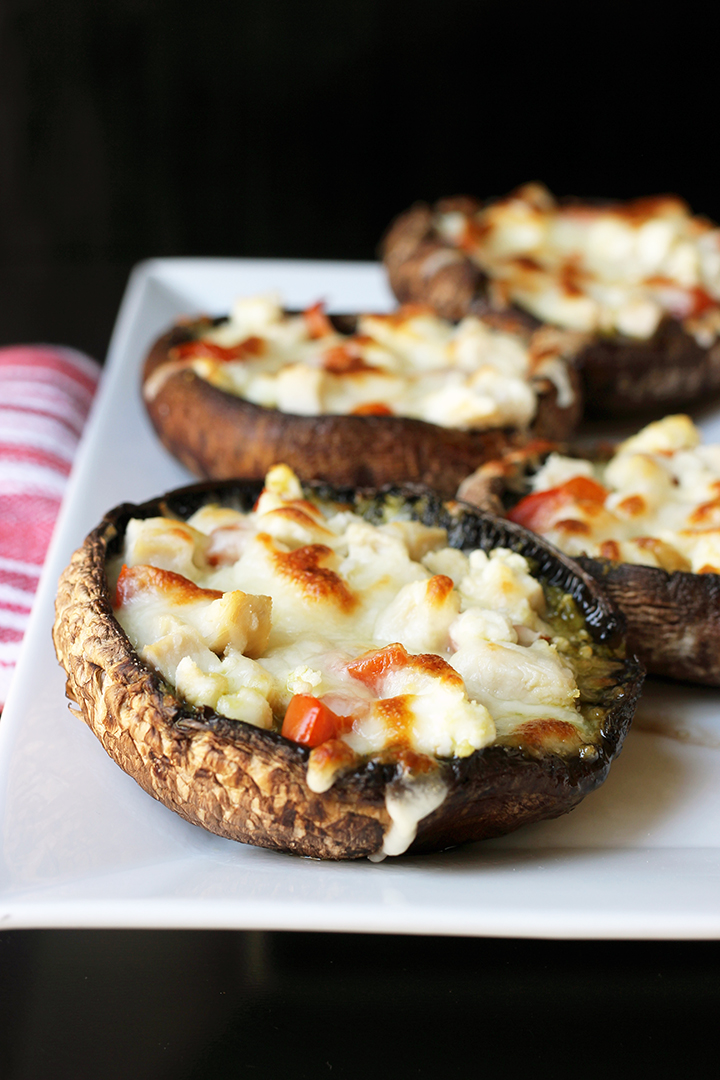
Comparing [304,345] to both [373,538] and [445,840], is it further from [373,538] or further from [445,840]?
[445,840]

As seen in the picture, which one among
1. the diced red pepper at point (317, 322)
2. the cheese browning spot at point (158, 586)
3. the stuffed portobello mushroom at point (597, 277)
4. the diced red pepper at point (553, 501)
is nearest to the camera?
the cheese browning spot at point (158, 586)

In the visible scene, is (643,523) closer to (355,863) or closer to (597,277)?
(355,863)

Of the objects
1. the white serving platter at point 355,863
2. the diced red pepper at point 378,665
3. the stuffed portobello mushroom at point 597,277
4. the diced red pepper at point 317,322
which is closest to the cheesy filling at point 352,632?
the diced red pepper at point 378,665

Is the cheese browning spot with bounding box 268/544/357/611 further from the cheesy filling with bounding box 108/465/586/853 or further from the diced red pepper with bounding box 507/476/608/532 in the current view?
the diced red pepper with bounding box 507/476/608/532

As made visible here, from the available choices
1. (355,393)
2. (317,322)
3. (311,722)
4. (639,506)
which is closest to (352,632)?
(311,722)

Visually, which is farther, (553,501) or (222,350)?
(222,350)

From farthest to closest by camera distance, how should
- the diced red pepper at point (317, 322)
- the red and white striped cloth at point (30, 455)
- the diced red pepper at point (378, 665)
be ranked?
the diced red pepper at point (317, 322)
the red and white striped cloth at point (30, 455)
the diced red pepper at point (378, 665)

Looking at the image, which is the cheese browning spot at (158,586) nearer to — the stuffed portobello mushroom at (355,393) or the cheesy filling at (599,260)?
the stuffed portobello mushroom at (355,393)
